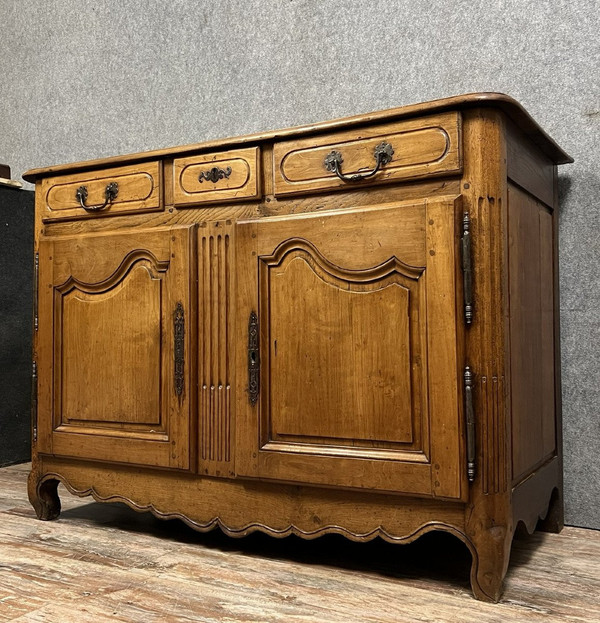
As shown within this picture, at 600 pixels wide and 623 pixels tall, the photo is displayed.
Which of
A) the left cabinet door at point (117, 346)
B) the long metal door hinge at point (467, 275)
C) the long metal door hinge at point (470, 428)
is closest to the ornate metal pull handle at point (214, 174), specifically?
the left cabinet door at point (117, 346)

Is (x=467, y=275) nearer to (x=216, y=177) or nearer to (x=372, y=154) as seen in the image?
(x=372, y=154)

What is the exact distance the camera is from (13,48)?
272 centimetres

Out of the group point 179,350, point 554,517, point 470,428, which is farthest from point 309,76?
point 554,517

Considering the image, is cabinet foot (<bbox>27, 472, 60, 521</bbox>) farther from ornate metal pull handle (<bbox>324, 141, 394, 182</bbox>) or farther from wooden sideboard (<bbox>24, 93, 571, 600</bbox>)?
ornate metal pull handle (<bbox>324, 141, 394, 182</bbox>)

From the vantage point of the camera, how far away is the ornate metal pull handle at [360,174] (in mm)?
1299

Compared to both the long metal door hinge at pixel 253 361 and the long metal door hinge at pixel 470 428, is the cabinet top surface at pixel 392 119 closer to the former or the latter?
the long metal door hinge at pixel 253 361

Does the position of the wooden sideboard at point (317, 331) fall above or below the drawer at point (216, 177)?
below

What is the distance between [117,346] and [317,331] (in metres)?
0.51

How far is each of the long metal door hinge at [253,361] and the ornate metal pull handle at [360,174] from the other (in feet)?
1.10

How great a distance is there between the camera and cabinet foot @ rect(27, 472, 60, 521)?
5.59ft

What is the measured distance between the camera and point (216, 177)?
1.50 metres

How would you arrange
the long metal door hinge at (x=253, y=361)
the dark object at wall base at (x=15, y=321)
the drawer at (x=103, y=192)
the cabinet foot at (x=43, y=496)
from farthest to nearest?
the dark object at wall base at (x=15, y=321) → the cabinet foot at (x=43, y=496) → the drawer at (x=103, y=192) → the long metal door hinge at (x=253, y=361)

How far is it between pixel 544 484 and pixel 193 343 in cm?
83

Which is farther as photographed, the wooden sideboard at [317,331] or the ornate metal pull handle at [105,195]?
the ornate metal pull handle at [105,195]
